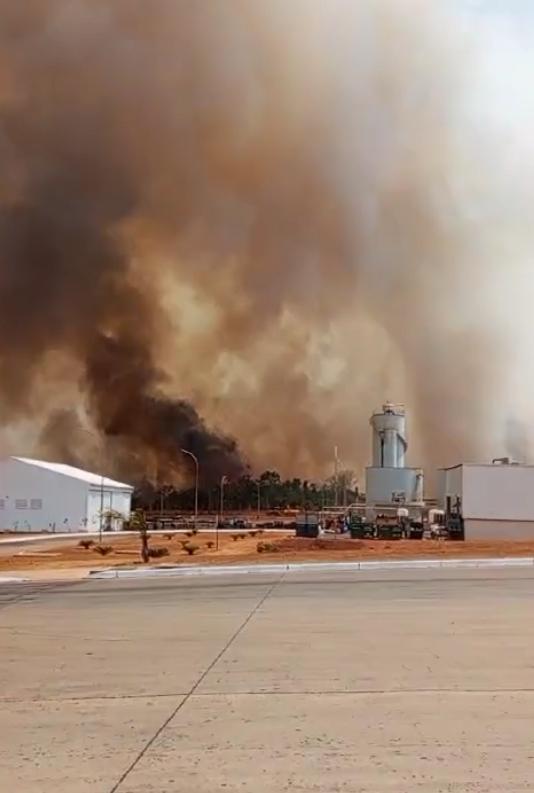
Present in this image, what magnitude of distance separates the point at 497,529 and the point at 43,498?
130ft

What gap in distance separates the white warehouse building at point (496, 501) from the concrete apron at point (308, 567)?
20.0 metres

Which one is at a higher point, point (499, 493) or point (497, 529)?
point (499, 493)

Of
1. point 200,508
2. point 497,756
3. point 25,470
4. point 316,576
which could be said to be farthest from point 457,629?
point 200,508

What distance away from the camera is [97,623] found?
40.8 ft

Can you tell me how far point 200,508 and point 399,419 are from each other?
76146 mm

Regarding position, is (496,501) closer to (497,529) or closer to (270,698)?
(497,529)

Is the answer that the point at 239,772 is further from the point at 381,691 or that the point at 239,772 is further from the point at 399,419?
the point at 399,419

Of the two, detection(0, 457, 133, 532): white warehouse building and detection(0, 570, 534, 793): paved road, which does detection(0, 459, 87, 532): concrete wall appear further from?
detection(0, 570, 534, 793): paved road

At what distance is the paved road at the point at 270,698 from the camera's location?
5.18 meters

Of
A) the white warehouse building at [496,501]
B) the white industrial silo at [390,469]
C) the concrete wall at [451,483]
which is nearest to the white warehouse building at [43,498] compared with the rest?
the white industrial silo at [390,469]

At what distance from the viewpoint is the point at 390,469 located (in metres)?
62.8

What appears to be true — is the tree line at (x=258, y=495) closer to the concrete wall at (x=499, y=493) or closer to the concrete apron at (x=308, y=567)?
the concrete wall at (x=499, y=493)

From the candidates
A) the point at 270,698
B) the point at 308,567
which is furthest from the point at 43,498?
the point at 270,698

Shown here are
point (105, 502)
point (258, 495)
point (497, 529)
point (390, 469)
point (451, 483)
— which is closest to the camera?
point (497, 529)
